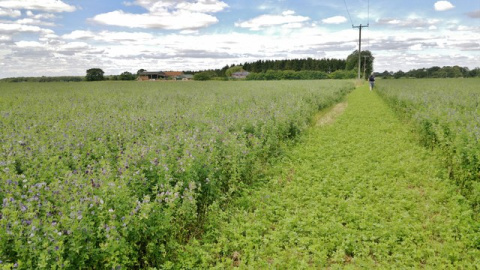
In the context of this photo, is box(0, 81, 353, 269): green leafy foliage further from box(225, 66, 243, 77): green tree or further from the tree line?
box(225, 66, 243, 77): green tree

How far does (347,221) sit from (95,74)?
85.0 m

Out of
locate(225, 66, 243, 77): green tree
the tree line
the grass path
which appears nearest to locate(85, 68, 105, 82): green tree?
the grass path

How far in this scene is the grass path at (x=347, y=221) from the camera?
547 cm

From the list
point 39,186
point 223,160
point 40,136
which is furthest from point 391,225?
point 40,136

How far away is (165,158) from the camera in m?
5.94

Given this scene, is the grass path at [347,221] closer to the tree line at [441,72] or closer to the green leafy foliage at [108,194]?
the green leafy foliage at [108,194]

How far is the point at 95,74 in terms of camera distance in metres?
81.6

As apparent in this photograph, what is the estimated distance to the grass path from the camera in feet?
18.0

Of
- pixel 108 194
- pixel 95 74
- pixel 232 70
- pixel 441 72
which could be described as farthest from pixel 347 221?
pixel 232 70

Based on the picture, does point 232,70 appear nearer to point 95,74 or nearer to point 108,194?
point 95,74

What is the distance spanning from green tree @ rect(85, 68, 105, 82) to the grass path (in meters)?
79.1

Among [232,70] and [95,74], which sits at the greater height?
[232,70]

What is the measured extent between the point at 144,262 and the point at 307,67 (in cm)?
16575

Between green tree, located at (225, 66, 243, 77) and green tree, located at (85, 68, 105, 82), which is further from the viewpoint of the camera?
green tree, located at (225, 66, 243, 77)
